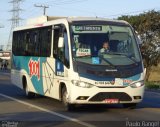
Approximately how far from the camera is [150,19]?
46969 mm

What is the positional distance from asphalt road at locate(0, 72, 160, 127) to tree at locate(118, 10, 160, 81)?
28.9 metres

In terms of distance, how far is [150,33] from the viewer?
47.2m

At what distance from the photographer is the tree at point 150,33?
46688 mm

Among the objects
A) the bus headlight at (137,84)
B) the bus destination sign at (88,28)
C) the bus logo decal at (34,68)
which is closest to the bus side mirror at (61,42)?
the bus destination sign at (88,28)

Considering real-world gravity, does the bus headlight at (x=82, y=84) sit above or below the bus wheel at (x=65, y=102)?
above

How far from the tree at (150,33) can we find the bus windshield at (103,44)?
1210 inches

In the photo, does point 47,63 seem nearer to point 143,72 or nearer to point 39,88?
point 39,88

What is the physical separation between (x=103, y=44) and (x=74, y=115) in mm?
2477

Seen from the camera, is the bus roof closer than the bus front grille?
No

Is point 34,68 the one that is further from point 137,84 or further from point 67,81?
point 137,84

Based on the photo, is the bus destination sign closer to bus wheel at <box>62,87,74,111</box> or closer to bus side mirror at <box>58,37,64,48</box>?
bus side mirror at <box>58,37,64,48</box>

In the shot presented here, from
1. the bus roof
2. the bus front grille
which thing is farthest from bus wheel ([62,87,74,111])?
the bus roof

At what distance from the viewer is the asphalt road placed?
42.1 feet

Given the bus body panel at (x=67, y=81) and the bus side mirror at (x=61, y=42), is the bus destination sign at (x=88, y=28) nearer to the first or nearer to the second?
the bus body panel at (x=67, y=81)
